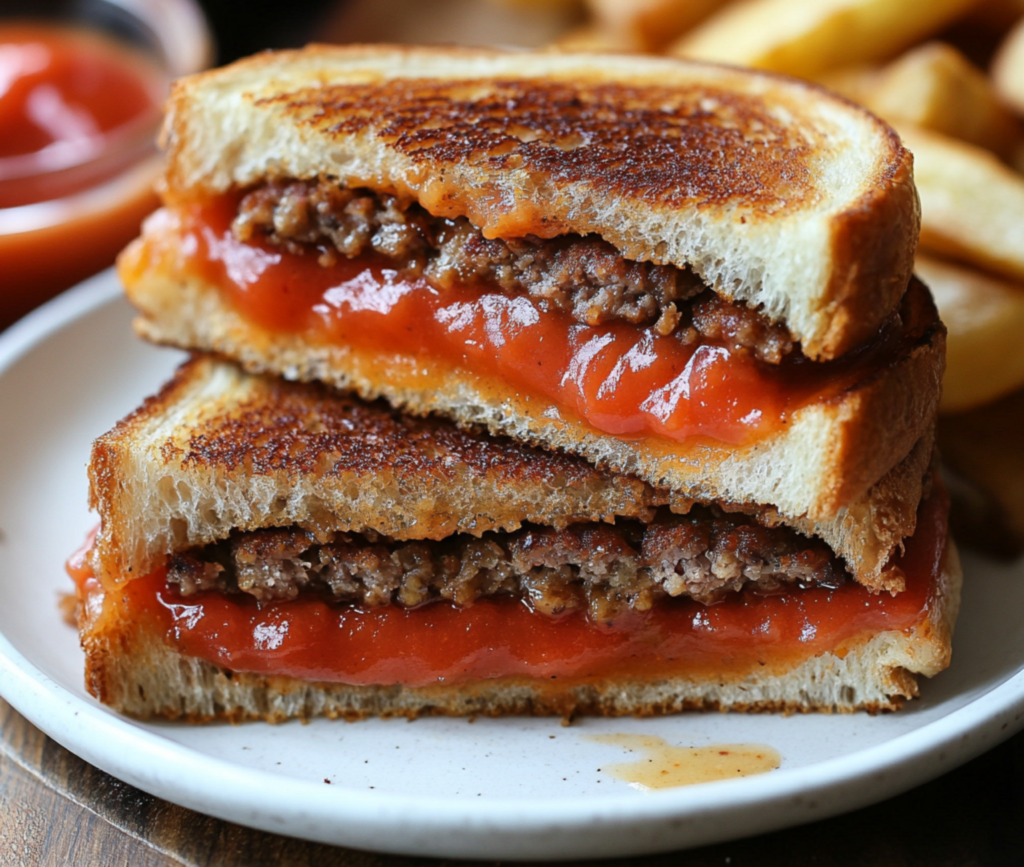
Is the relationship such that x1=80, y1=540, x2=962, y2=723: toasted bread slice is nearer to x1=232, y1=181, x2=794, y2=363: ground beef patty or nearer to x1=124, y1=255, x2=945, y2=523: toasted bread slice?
x1=124, y1=255, x2=945, y2=523: toasted bread slice

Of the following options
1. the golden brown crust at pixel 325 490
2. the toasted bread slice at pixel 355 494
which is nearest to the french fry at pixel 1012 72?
the toasted bread slice at pixel 355 494

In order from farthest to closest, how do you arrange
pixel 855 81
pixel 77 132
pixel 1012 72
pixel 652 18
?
pixel 77 132
pixel 652 18
pixel 855 81
pixel 1012 72

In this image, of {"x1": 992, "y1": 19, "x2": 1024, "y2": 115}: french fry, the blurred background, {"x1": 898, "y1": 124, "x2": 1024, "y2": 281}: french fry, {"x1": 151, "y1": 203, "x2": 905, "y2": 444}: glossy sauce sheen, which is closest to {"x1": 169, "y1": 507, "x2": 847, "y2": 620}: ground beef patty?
{"x1": 151, "y1": 203, "x2": 905, "y2": 444}: glossy sauce sheen

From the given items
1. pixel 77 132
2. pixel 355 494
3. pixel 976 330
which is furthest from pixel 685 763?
pixel 77 132

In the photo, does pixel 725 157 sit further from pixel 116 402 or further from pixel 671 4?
pixel 116 402

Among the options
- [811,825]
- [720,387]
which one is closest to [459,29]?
[720,387]

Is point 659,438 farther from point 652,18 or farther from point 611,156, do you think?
point 652,18
